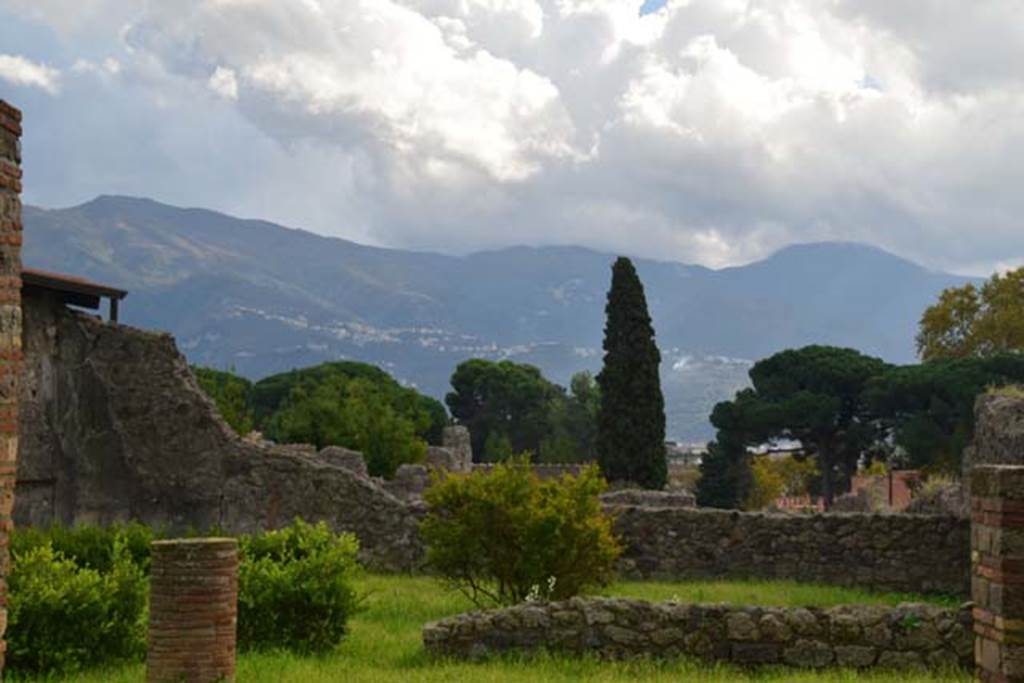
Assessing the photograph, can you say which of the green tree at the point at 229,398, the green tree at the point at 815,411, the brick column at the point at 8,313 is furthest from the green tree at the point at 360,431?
the brick column at the point at 8,313

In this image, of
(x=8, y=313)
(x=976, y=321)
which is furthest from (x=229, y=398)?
(x=8, y=313)

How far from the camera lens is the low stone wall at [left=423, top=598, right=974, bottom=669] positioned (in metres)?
10.6

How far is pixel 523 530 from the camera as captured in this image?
1344cm

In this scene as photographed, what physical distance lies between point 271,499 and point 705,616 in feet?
36.9

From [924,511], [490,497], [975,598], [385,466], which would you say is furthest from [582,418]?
[975,598]

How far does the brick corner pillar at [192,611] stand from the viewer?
937cm

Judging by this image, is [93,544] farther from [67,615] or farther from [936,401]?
[936,401]

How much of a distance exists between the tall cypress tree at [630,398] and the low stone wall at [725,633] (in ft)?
91.8

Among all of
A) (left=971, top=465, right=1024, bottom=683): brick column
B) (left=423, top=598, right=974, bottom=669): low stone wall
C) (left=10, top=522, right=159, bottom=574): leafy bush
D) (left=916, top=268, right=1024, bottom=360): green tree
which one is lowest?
(left=423, top=598, right=974, bottom=669): low stone wall

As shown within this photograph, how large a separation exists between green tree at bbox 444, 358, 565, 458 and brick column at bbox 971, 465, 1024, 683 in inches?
2644

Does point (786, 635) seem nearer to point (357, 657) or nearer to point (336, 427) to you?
point (357, 657)

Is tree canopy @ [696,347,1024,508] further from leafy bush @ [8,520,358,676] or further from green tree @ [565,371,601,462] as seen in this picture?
leafy bush @ [8,520,358,676]

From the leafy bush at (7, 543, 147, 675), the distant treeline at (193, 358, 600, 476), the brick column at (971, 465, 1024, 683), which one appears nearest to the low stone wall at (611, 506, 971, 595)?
the leafy bush at (7, 543, 147, 675)

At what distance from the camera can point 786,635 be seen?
10.6 meters
